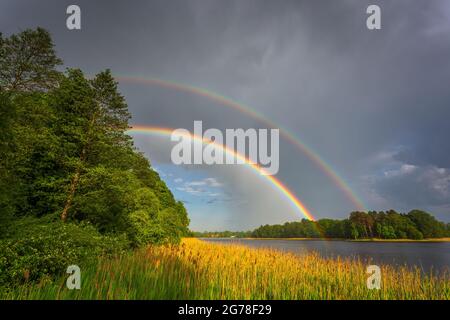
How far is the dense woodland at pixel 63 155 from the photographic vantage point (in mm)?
12008

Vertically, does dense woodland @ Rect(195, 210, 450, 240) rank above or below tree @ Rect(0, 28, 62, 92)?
below

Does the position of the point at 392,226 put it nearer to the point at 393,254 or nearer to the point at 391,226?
the point at 391,226

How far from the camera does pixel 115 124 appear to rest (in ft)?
58.5

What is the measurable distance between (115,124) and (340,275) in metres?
15.7

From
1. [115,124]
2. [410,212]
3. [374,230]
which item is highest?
[115,124]

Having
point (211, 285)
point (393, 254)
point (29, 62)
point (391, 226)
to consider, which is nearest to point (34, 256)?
point (211, 285)

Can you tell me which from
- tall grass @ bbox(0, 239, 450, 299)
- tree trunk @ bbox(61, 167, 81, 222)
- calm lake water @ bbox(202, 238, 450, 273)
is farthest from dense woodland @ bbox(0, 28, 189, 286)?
calm lake water @ bbox(202, 238, 450, 273)

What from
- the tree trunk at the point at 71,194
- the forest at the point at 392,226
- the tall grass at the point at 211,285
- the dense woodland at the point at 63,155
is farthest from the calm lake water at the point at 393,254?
the forest at the point at 392,226

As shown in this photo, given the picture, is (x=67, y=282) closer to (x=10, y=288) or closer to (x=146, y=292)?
(x=10, y=288)

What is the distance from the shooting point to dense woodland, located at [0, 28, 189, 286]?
39.4 feet

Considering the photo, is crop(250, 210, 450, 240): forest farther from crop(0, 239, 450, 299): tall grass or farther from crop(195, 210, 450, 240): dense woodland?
crop(0, 239, 450, 299): tall grass

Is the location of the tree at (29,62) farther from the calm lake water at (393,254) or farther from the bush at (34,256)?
the calm lake water at (393,254)

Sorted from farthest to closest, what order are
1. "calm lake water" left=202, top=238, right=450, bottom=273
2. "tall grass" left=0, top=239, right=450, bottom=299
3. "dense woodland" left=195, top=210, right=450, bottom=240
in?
1. "dense woodland" left=195, top=210, right=450, bottom=240
2. "calm lake water" left=202, top=238, right=450, bottom=273
3. "tall grass" left=0, top=239, right=450, bottom=299
